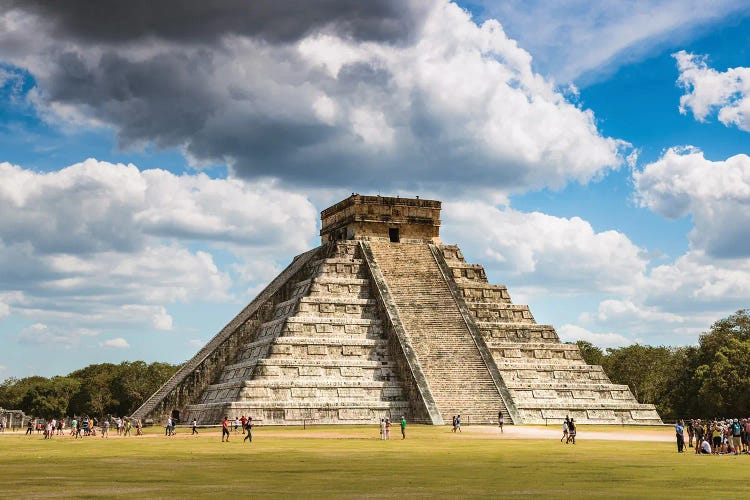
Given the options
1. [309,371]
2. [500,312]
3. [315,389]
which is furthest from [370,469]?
[500,312]

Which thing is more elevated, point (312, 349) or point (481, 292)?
point (481, 292)

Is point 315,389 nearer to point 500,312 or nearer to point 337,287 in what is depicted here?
point 337,287

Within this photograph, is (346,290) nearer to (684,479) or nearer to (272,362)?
(272,362)

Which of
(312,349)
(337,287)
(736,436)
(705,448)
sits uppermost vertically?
(337,287)

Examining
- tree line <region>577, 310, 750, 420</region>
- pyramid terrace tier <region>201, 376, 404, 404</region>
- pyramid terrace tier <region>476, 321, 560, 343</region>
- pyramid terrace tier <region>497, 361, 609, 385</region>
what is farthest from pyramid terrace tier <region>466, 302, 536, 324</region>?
tree line <region>577, 310, 750, 420</region>

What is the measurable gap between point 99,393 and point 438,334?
55182 millimetres

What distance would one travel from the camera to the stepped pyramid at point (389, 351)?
4144cm

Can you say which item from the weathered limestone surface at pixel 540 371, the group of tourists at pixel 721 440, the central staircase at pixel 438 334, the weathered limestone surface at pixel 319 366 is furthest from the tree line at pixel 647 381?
the group of tourists at pixel 721 440

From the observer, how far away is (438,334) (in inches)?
1789

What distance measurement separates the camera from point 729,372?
5619cm

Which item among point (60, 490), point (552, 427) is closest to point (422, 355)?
point (552, 427)

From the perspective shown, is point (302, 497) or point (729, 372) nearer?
point (302, 497)

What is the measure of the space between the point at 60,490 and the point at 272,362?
25.8m

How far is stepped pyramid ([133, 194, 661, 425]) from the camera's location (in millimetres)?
41438
